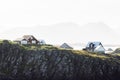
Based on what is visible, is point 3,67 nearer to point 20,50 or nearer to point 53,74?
point 20,50

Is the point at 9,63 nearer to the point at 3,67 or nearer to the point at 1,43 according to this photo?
the point at 3,67

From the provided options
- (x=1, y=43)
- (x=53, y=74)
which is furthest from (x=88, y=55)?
(x=1, y=43)

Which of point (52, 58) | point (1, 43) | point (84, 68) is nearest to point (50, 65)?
point (52, 58)

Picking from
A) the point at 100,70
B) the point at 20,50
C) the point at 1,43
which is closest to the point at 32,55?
the point at 20,50

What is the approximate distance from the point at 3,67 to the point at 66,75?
107 feet

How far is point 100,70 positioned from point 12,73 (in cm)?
4433

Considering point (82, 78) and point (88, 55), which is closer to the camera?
point (82, 78)

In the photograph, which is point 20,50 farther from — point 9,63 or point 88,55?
point 88,55

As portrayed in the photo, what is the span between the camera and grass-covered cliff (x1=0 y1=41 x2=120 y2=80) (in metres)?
170

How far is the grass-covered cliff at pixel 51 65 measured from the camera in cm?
16988

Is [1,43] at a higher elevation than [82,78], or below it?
higher

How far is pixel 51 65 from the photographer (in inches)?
6845

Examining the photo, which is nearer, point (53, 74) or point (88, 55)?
point (53, 74)

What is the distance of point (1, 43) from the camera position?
186250 millimetres
